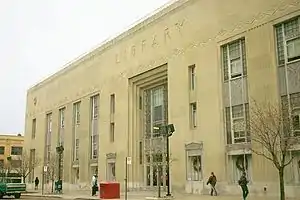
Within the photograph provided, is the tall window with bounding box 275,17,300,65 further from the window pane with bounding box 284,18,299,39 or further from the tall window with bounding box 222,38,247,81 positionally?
the tall window with bounding box 222,38,247,81

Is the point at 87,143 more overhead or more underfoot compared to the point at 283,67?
more underfoot

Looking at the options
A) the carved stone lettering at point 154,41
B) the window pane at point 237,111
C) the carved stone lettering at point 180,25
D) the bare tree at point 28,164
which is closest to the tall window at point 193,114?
the window pane at point 237,111

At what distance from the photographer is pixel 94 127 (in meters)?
52.1

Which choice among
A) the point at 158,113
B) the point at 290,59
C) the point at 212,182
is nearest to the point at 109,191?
the point at 212,182

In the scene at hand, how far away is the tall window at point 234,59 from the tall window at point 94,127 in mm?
22085

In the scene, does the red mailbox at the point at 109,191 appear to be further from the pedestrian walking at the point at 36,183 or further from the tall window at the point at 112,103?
the pedestrian walking at the point at 36,183

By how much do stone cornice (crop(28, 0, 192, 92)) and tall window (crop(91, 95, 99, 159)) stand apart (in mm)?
5728

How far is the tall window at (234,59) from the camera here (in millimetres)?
32250

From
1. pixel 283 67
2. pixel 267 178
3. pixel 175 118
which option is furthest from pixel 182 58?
pixel 267 178

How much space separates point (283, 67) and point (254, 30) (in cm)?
373

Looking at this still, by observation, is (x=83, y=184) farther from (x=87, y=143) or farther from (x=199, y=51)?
(x=199, y=51)

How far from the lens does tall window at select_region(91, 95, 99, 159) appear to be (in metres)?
51.4

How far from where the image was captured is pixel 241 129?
104 feet

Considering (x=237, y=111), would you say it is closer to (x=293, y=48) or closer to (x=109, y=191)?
(x=293, y=48)
